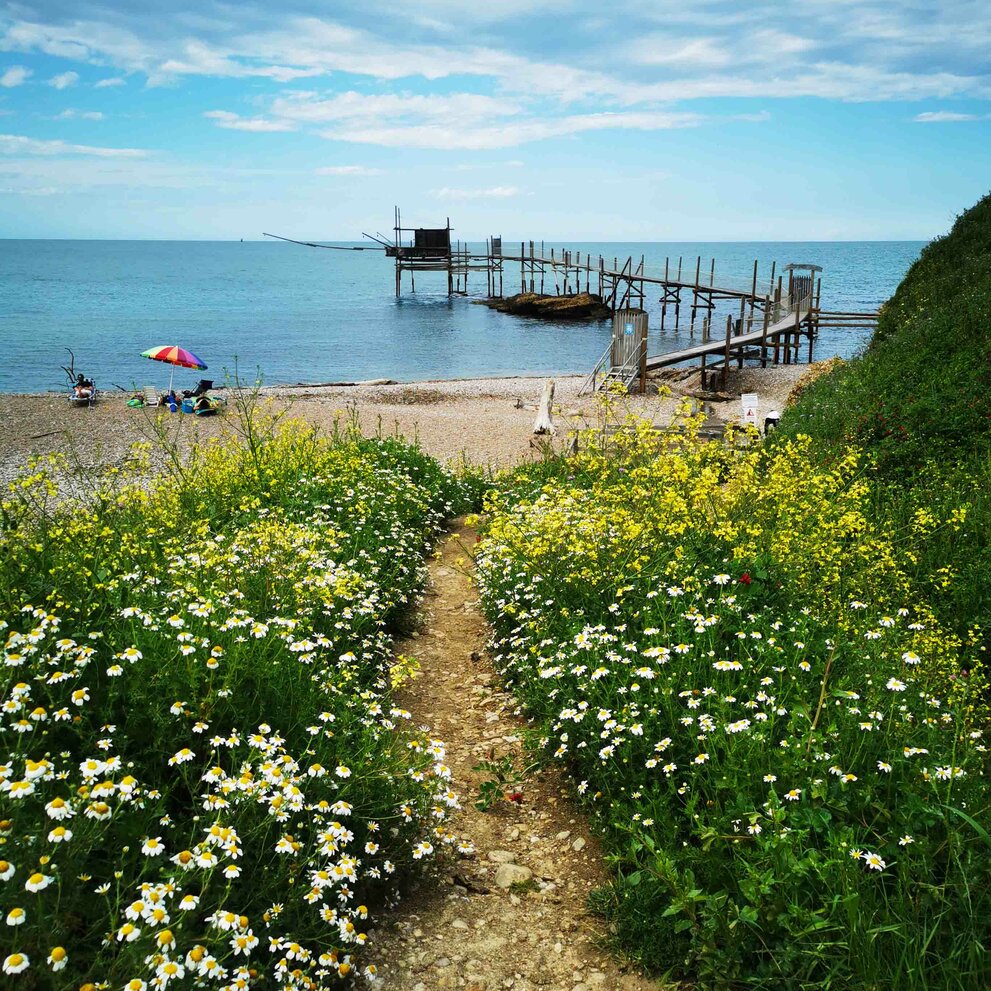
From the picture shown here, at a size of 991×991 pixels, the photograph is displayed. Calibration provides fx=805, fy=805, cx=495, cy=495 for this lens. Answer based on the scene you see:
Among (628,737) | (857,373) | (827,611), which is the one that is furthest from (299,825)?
(857,373)

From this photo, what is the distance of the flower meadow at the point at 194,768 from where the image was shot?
2416 millimetres

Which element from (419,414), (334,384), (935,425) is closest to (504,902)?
(935,425)

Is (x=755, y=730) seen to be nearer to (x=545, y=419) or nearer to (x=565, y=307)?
(x=545, y=419)

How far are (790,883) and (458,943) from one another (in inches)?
54.6

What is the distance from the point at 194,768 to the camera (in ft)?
10.5

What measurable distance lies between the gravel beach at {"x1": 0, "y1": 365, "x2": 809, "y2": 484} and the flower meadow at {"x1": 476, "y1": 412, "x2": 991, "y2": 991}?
351 inches

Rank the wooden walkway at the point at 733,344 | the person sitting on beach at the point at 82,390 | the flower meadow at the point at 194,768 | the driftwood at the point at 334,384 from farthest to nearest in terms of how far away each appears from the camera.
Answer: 1. the driftwood at the point at 334,384
2. the wooden walkway at the point at 733,344
3. the person sitting on beach at the point at 82,390
4. the flower meadow at the point at 194,768

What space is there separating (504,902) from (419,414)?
781 inches

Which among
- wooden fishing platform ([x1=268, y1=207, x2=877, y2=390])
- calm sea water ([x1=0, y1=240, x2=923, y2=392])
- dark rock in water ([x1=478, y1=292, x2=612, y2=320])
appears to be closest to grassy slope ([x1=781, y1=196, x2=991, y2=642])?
wooden fishing platform ([x1=268, y1=207, x2=877, y2=390])

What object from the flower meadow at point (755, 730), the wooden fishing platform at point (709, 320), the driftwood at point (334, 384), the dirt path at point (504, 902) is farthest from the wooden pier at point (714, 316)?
the driftwood at point (334, 384)

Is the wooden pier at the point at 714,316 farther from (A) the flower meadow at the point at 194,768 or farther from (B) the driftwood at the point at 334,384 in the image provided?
(B) the driftwood at the point at 334,384

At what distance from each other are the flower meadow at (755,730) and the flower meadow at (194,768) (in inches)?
37.3

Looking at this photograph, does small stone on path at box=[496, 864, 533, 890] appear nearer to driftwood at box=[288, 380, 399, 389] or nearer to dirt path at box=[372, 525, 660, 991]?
dirt path at box=[372, 525, 660, 991]

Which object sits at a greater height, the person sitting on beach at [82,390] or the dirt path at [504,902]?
the dirt path at [504,902]
